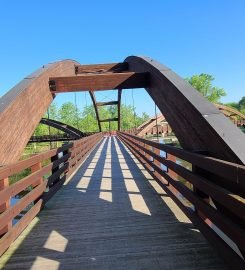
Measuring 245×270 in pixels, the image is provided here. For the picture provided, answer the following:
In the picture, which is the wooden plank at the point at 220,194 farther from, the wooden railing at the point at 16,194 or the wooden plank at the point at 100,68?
the wooden plank at the point at 100,68

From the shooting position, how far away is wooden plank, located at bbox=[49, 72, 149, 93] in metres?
7.77

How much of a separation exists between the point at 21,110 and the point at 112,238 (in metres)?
3.10

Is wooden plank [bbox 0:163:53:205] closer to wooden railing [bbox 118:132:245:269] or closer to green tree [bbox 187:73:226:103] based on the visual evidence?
wooden railing [bbox 118:132:245:269]

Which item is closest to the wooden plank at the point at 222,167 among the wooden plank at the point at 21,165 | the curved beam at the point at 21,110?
the wooden plank at the point at 21,165

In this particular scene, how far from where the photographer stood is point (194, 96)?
4887mm

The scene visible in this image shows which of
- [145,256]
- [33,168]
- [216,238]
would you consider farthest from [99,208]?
[216,238]

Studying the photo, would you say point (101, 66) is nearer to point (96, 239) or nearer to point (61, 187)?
point (61, 187)

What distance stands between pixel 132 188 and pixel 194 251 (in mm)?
4269

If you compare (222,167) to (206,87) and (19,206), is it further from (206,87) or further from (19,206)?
(206,87)

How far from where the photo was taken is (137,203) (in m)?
6.31

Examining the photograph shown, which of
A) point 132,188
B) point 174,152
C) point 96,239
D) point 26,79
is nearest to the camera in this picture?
point 96,239

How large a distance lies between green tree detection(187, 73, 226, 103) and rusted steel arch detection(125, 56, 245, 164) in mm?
97868

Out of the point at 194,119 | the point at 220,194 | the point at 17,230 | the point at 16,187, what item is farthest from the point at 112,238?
the point at 194,119

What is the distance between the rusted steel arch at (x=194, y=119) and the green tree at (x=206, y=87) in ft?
321
